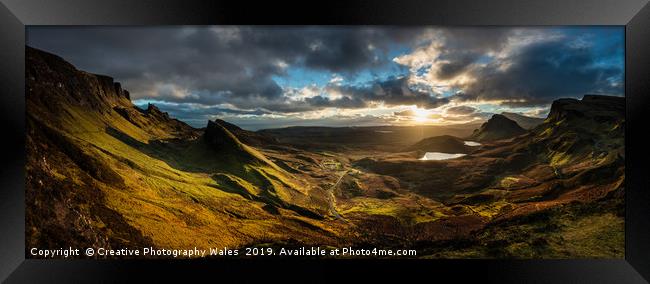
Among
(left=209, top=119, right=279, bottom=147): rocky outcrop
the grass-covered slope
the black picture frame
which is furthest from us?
(left=209, top=119, right=279, bottom=147): rocky outcrop

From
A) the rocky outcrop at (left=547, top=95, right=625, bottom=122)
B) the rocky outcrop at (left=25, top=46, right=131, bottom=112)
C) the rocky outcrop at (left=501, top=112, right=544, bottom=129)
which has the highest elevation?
the rocky outcrop at (left=25, top=46, right=131, bottom=112)

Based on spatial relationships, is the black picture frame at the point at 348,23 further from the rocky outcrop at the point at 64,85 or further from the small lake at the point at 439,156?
the small lake at the point at 439,156

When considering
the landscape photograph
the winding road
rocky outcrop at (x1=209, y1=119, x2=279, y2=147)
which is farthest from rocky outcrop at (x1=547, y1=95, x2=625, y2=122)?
rocky outcrop at (x1=209, y1=119, x2=279, y2=147)

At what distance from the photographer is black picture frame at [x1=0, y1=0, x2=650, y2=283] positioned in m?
4.49

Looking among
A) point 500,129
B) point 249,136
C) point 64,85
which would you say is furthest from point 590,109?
point 64,85

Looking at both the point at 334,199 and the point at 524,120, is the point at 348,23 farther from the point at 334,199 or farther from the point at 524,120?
the point at 524,120

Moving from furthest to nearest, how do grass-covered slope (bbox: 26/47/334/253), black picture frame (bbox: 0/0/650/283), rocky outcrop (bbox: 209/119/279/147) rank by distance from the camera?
rocky outcrop (bbox: 209/119/279/147), grass-covered slope (bbox: 26/47/334/253), black picture frame (bbox: 0/0/650/283)

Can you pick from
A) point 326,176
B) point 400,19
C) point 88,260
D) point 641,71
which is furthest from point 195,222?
point 641,71

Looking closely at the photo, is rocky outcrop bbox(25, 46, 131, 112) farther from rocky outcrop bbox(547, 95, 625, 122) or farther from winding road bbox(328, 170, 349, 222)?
rocky outcrop bbox(547, 95, 625, 122)

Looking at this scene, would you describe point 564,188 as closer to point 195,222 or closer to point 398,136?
point 398,136

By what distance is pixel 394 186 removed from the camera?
16.4ft

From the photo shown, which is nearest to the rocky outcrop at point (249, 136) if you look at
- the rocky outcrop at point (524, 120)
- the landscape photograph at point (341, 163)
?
the landscape photograph at point (341, 163)

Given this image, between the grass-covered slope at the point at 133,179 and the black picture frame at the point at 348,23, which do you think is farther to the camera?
the grass-covered slope at the point at 133,179

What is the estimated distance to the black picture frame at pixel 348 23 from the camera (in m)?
4.49
